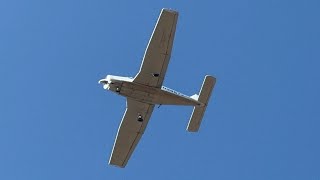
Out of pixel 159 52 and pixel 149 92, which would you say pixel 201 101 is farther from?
pixel 159 52

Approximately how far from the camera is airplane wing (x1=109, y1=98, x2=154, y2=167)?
51.8 m

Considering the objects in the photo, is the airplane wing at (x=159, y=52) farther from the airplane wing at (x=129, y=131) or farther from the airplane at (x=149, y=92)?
the airplane wing at (x=129, y=131)

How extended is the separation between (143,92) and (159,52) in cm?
358

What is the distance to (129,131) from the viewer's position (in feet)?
175

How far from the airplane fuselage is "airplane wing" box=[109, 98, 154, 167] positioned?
146 centimetres

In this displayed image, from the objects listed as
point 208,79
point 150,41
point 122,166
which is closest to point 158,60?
A: point 150,41

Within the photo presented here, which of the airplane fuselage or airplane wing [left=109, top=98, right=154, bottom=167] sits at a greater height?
the airplane fuselage

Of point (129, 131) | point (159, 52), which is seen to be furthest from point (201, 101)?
point (159, 52)

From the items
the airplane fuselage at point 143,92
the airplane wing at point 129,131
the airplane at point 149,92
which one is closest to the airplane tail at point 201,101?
the airplane at point 149,92

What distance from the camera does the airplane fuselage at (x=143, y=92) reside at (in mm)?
49219

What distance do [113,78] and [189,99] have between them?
603 centimetres

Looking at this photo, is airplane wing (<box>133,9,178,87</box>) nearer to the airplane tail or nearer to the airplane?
the airplane

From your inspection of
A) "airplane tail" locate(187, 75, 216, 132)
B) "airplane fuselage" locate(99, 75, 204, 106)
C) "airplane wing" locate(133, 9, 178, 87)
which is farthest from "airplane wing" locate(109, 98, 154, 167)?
"airplane tail" locate(187, 75, 216, 132)

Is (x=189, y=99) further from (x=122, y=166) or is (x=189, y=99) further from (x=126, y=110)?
(x=122, y=166)
